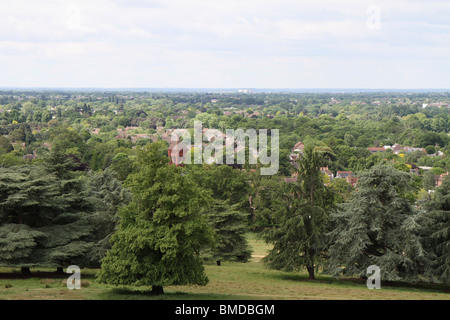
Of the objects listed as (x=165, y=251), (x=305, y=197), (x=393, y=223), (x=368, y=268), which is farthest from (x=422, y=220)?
(x=165, y=251)

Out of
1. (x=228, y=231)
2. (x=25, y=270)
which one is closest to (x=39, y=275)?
(x=25, y=270)

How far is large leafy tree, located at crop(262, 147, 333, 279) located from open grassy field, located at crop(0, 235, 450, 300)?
47.2 inches

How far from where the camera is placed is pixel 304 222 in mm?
26828

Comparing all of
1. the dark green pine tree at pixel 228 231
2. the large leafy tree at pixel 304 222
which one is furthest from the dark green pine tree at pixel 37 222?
the large leafy tree at pixel 304 222

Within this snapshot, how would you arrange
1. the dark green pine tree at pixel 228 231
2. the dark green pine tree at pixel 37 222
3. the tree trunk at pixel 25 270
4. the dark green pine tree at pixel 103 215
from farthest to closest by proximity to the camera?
the dark green pine tree at pixel 228 231, the dark green pine tree at pixel 103 215, the tree trunk at pixel 25 270, the dark green pine tree at pixel 37 222

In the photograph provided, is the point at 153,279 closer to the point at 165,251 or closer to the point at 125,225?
the point at 165,251

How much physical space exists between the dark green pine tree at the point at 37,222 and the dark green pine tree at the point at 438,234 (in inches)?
661

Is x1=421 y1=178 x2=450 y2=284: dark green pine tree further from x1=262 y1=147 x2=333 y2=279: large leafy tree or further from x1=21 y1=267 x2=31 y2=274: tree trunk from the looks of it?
x1=21 y1=267 x2=31 y2=274: tree trunk

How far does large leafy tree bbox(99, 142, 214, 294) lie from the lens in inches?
720

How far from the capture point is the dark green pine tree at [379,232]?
79.9ft

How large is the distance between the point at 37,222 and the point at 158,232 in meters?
9.47

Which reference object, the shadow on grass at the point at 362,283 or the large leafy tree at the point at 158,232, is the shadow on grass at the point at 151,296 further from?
the shadow on grass at the point at 362,283

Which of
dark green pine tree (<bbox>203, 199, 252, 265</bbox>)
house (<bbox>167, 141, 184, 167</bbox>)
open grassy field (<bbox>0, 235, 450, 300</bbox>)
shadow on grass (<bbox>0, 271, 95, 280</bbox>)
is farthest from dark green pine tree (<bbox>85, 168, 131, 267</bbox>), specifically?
house (<bbox>167, 141, 184, 167</bbox>)
